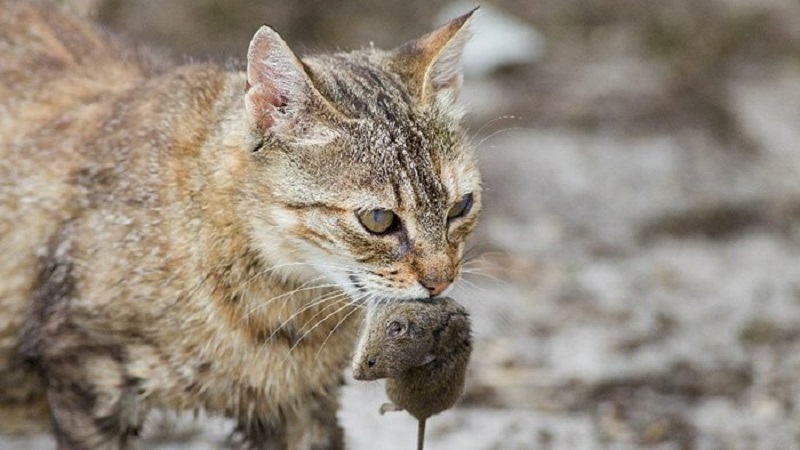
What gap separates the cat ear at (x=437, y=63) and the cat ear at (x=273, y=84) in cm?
45

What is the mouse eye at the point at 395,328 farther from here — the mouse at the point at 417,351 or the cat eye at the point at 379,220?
the cat eye at the point at 379,220

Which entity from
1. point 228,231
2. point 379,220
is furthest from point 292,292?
point 379,220

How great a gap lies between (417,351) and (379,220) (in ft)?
1.40

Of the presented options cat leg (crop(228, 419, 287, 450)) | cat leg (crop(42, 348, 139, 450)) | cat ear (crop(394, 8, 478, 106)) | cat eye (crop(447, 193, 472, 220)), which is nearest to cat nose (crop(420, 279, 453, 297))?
cat eye (crop(447, 193, 472, 220))

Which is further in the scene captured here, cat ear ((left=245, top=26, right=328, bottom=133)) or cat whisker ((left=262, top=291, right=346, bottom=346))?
cat whisker ((left=262, top=291, right=346, bottom=346))

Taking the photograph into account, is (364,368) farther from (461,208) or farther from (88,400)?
(88,400)

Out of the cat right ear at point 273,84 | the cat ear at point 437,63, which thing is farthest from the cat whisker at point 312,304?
the cat ear at point 437,63

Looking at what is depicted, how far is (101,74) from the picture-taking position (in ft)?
18.0

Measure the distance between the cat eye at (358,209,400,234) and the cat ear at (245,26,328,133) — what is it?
16.1 inches

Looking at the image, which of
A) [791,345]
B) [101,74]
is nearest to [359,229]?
[101,74]

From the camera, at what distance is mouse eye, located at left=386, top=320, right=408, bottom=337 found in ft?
14.3

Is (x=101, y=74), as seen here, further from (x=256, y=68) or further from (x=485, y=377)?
(x=485, y=377)

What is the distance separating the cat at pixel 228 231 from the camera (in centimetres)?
451

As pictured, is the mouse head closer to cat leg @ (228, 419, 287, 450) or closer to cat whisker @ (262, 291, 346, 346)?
cat whisker @ (262, 291, 346, 346)
